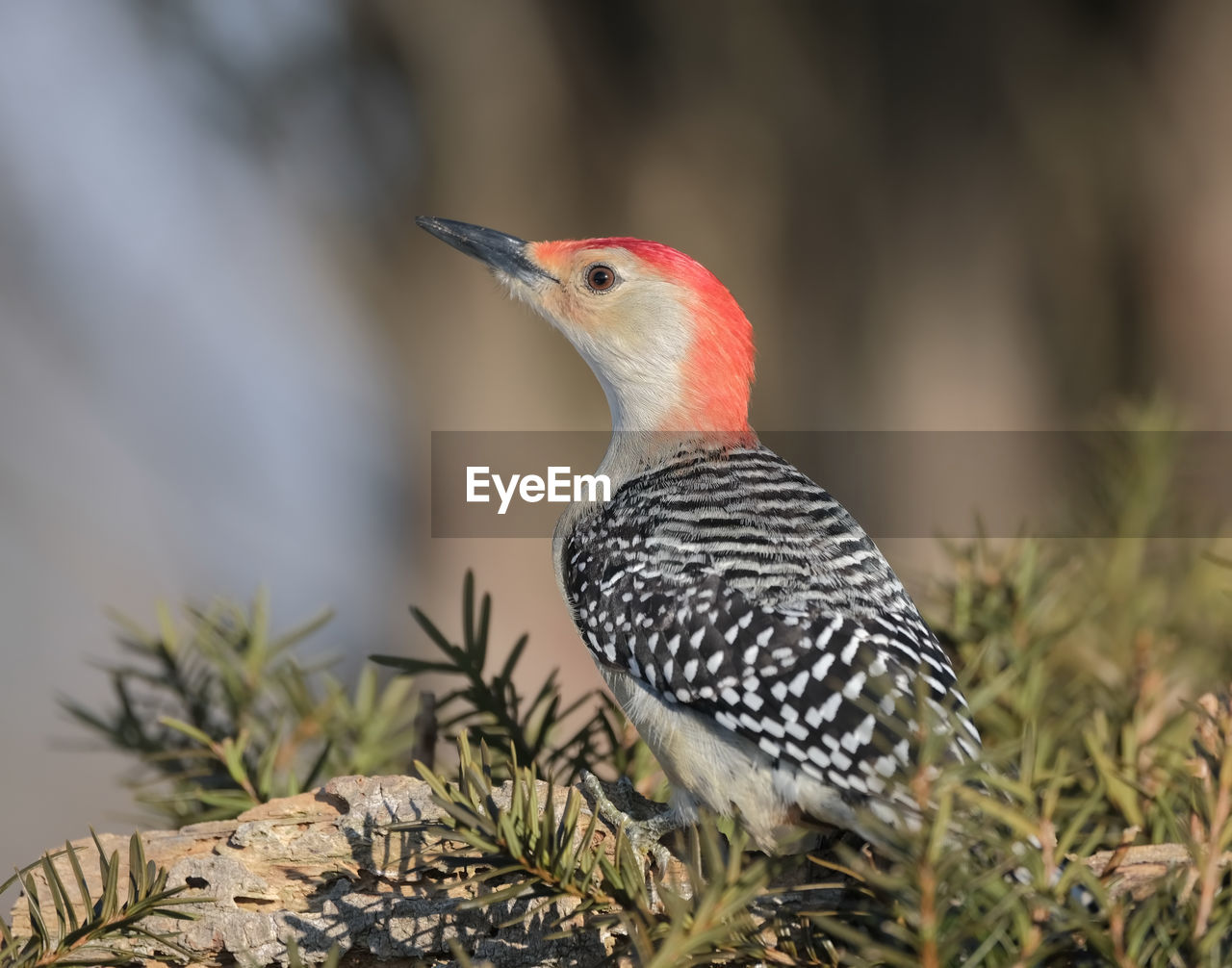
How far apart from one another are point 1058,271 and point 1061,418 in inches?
26.2

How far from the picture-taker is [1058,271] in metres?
4.81

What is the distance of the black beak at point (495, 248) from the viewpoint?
257 centimetres

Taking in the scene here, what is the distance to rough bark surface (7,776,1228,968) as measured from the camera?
4.39ft

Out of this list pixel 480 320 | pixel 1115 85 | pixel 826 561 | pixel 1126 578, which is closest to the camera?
pixel 826 561

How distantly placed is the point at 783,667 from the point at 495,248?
1315 millimetres

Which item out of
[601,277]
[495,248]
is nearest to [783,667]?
[601,277]

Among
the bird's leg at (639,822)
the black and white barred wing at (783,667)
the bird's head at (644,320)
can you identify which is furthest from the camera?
the bird's head at (644,320)

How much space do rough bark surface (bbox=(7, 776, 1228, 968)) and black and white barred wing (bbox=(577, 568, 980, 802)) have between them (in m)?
0.40

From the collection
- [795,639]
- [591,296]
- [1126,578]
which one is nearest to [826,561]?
[795,639]

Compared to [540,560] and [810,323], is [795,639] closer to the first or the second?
[540,560]

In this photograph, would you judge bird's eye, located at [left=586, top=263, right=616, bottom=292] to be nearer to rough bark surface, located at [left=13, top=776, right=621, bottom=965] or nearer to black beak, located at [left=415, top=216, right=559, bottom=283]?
black beak, located at [left=415, top=216, right=559, bottom=283]

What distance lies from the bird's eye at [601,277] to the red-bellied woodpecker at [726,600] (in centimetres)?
5

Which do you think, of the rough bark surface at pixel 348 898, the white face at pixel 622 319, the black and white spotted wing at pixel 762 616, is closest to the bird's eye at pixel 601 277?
the white face at pixel 622 319
